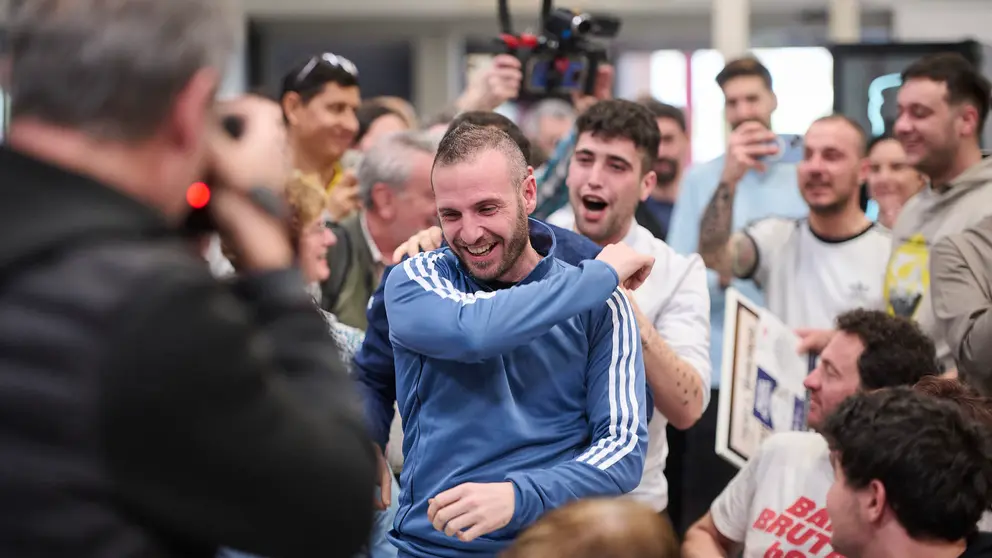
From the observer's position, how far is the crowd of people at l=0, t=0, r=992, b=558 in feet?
3.12

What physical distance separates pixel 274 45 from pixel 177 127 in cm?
1099

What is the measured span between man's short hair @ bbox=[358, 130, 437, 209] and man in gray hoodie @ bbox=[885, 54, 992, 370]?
1597mm

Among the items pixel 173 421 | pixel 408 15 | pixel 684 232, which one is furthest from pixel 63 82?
pixel 408 15

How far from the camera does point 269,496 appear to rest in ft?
3.27

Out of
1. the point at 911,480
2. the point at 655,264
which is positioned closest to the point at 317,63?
the point at 655,264

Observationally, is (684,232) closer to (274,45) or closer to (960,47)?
(960,47)

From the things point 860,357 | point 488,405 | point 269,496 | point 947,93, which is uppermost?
point 947,93

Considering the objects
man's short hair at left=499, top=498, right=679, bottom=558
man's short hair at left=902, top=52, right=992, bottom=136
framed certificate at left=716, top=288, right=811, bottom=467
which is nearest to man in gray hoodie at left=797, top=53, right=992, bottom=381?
man's short hair at left=902, top=52, right=992, bottom=136

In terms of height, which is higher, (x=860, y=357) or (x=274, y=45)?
(x=274, y=45)

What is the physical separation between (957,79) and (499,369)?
2.60 m

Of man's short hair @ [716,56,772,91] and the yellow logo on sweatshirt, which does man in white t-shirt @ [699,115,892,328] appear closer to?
the yellow logo on sweatshirt

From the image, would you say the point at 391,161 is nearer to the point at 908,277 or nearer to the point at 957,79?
the point at 908,277

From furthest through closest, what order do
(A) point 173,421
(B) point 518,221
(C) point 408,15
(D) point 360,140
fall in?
(C) point 408,15 → (D) point 360,140 → (B) point 518,221 → (A) point 173,421

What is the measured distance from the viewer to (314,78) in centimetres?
416
